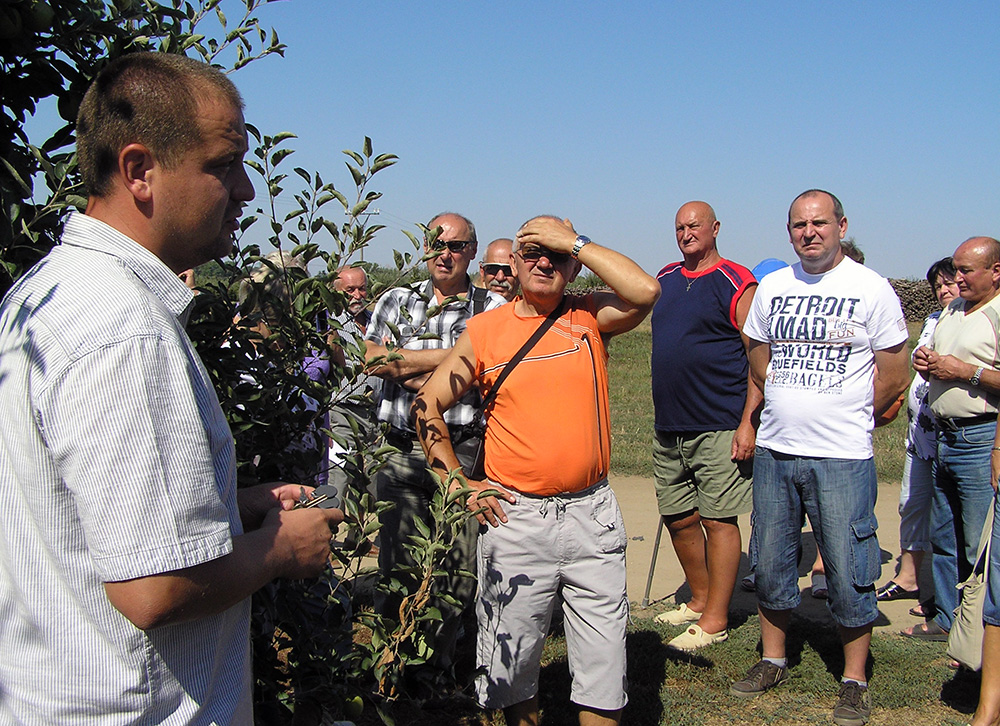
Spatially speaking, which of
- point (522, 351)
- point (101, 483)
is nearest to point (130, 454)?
point (101, 483)

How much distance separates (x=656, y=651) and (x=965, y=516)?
1974mm

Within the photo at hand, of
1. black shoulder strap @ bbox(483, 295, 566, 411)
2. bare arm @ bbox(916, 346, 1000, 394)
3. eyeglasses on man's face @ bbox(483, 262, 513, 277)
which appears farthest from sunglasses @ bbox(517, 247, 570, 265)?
bare arm @ bbox(916, 346, 1000, 394)

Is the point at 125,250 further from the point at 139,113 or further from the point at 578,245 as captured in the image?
the point at 578,245

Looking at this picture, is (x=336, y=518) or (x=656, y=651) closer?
(x=336, y=518)

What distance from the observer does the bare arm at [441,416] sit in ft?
11.0

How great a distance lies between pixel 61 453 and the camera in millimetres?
1337

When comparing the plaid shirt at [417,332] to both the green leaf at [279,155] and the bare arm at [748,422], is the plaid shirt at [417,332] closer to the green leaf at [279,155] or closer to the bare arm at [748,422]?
the bare arm at [748,422]

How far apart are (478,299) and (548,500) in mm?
1511

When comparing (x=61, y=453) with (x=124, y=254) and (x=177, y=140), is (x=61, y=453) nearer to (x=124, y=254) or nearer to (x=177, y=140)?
(x=124, y=254)

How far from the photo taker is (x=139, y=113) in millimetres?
1490

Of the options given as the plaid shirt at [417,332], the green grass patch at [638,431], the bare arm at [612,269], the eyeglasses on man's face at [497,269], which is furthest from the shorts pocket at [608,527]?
the green grass patch at [638,431]

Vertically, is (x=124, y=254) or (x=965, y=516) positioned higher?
(x=124, y=254)

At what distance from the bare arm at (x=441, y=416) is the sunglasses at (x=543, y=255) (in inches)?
17.8

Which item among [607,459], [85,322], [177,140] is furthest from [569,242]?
[85,322]
